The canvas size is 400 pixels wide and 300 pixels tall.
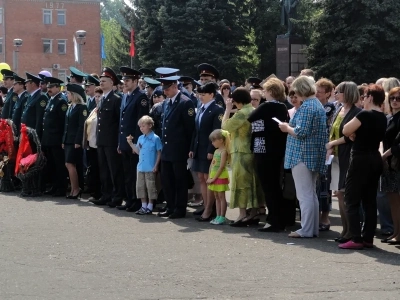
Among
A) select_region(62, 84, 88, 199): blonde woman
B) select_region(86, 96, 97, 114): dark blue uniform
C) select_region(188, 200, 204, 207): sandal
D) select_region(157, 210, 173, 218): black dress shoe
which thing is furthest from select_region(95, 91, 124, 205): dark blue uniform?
select_region(86, 96, 97, 114): dark blue uniform

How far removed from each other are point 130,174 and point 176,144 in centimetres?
134

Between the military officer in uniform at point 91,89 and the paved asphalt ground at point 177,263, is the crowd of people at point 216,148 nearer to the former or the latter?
the military officer in uniform at point 91,89

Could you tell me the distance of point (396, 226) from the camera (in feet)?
31.9

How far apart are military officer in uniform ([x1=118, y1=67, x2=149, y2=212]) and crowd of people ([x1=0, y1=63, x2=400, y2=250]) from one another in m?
0.02

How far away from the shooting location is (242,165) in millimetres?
11164

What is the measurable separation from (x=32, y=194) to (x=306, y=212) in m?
6.38

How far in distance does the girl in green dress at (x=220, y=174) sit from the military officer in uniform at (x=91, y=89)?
443 cm

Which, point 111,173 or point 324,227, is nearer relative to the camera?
point 324,227

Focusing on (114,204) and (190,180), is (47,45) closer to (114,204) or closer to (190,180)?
(114,204)

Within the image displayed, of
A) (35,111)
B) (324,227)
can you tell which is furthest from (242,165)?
(35,111)

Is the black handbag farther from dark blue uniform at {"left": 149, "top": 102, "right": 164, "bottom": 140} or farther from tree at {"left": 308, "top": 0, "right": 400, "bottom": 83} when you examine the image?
tree at {"left": 308, "top": 0, "right": 400, "bottom": 83}

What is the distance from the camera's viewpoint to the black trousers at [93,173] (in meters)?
14.2

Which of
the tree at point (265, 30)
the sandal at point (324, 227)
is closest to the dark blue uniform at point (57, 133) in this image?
the sandal at point (324, 227)

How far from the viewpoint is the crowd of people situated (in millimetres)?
9633
